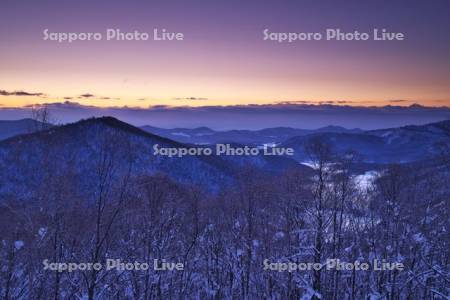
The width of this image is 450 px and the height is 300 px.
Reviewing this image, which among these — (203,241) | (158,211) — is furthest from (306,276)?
(203,241)

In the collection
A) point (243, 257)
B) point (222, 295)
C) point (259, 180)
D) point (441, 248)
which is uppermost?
point (259, 180)

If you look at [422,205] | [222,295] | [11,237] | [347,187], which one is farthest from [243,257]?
[11,237]

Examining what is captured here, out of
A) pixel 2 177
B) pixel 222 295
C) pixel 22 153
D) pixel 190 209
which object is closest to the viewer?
pixel 190 209

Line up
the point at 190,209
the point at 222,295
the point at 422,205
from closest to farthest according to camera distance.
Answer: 1. the point at 422,205
2. the point at 190,209
3. the point at 222,295

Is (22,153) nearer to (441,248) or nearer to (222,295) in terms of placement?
(222,295)

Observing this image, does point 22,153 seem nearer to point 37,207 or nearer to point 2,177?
point 2,177

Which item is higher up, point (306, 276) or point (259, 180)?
point (259, 180)

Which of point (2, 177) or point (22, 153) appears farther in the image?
point (22, 153)
